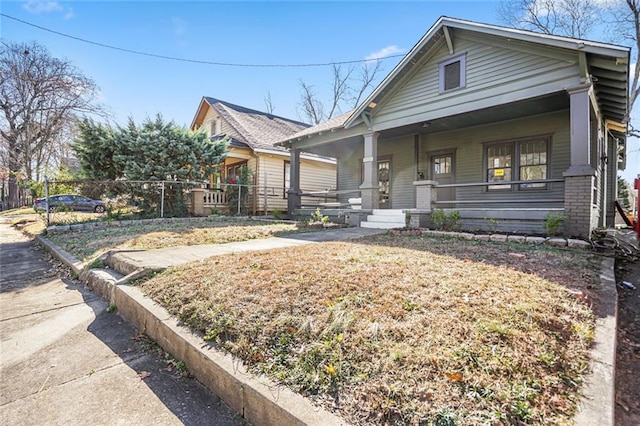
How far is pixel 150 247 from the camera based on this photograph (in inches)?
208

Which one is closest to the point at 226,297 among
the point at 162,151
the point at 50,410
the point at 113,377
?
the point at 113,377

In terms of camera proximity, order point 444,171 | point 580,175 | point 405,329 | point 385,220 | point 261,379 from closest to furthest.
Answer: point 261,379, point 405,329, point 580,175, point 385,220, point 444,171

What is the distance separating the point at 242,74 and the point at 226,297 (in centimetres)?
1623

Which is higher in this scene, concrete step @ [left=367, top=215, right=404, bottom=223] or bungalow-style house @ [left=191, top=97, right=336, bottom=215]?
bungalow-style house @ [left=191, top=97, right=336, bottom=215]

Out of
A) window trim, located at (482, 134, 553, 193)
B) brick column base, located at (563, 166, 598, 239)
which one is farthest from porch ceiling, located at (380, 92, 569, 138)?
brick column base, located at (563, 166, 598, 239)

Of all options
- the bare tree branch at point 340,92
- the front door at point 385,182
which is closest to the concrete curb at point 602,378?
the front door at point 385,182

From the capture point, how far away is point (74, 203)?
9.34m

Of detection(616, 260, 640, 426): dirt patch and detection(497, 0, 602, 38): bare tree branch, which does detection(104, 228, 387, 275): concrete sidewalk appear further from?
detection(497, 0, 602, 38): bare tree branch

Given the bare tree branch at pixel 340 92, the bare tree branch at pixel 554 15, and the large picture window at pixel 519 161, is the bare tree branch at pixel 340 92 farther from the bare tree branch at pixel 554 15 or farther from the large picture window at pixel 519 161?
the large picture window at pixel 519 161

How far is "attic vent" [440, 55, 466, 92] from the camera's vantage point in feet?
24.9

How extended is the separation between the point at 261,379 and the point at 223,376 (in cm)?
29

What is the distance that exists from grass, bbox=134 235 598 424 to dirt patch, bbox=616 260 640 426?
242 mm

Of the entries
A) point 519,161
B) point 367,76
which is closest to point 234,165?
point 519,161

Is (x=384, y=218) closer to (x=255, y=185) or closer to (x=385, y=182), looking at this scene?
(x=385, y=182)
